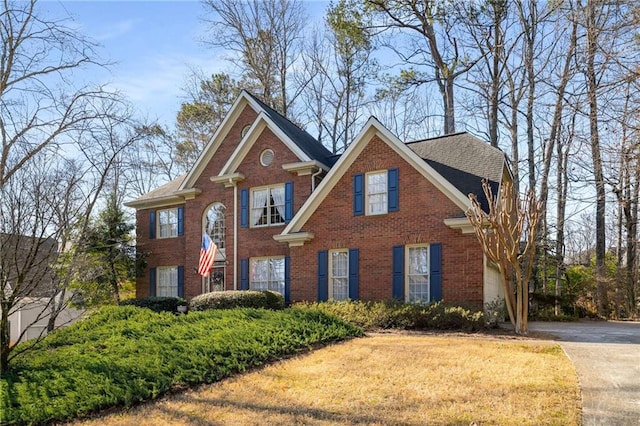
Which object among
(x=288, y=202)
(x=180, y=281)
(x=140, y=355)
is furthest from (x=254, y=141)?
(x=140, y=355)

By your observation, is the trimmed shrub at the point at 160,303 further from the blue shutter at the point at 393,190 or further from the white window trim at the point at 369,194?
the blue shutter at the point at 393,190

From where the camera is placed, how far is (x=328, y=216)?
1670 centimetres

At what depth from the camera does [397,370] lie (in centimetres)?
812

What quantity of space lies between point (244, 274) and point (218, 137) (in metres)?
6.03

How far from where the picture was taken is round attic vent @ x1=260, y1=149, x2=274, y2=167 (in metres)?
19.6

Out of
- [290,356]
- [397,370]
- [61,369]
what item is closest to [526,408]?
[397,370]

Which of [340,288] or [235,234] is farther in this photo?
[235,234]

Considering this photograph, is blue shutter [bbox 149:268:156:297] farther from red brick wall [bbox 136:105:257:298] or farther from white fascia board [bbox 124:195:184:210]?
white fascia board [bbox 124:195:184:210]

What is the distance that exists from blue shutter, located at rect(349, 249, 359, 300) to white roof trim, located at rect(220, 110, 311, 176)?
14.7ft

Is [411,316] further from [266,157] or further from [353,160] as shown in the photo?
[266,157]

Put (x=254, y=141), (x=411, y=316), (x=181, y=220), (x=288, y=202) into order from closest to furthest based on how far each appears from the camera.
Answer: (x=411, y=316)
(x=288, y=202)
(x=254, y=141)
(x=181, y=220)

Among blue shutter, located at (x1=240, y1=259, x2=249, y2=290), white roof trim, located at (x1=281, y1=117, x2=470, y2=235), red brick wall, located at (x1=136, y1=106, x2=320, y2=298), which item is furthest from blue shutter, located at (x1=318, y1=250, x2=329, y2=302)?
blue shutter, located at (x1=240, y1=259, x2=249, y2=290)

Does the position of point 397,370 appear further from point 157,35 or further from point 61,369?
point 157,35

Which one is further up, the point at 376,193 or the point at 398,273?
the point at 376,193
